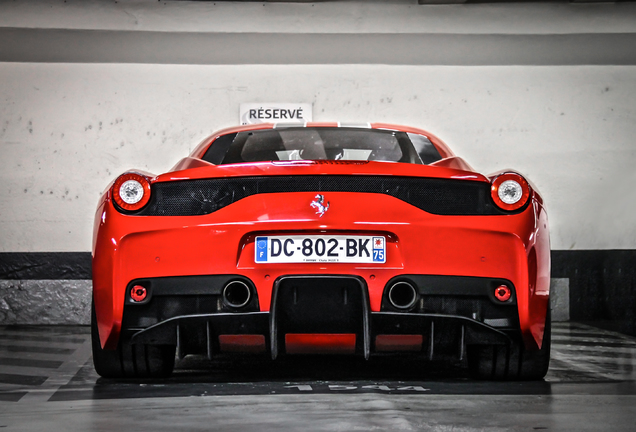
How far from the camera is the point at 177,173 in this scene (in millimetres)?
2961

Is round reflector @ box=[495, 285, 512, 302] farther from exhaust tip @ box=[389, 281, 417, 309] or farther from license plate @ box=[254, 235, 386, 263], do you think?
license plate @ box=[254, 235, 386, 263]

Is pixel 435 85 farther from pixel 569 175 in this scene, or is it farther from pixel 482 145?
pixel 569 175

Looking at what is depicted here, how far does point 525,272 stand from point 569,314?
15.5 feet

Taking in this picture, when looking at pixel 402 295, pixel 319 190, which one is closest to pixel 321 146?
pixel 319 190

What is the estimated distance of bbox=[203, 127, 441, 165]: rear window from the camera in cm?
376

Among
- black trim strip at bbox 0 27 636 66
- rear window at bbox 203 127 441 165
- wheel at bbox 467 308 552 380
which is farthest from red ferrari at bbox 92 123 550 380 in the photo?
black trim strip at bbox 0 27 636 66

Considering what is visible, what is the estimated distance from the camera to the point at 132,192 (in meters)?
2.93

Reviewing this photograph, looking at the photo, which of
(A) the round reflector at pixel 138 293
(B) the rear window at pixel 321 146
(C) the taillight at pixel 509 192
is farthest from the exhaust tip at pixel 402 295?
(B) the rear window at pixel 321 146

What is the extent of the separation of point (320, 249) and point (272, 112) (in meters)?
4.72

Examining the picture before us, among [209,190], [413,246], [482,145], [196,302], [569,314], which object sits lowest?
[569,314]

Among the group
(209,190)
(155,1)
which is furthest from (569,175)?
(209,190)

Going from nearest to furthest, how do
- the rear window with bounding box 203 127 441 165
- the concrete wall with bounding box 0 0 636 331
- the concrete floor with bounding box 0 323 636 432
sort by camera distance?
the concrete floor with bounding box 0 323 636 432, the rear window with bounding box 203 127 441 165, the concrete wall with bounding box 0 0 636 331

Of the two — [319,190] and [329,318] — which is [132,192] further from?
[329,318]

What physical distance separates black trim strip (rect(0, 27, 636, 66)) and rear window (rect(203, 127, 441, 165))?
118 inches
